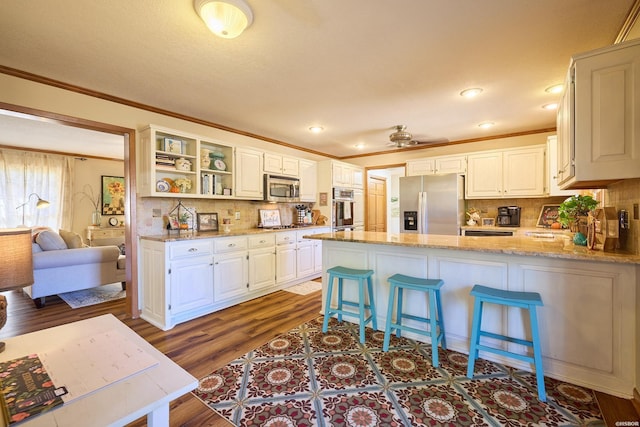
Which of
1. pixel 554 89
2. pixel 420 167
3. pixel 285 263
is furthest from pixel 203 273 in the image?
pixel 554 89

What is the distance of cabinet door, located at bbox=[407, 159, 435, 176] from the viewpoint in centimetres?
491

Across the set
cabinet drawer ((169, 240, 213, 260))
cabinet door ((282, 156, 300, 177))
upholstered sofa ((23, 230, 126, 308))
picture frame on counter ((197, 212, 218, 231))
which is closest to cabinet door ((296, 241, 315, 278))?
cabinet door ((282, 156, 300, 177))

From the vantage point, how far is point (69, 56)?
7.33 feet

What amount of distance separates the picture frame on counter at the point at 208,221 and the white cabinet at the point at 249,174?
45cm

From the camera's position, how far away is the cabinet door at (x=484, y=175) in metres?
4.38

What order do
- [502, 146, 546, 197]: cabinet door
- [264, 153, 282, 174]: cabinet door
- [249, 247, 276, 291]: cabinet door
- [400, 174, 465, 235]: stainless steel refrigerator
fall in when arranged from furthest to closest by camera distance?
[400, 174, 465, 235]: stainless steel refrigerator < [264, 153, 282, 174]: cabinet door < [502, 146, 546, 197]: cabinet door < [249, 247, 276, 291]: cabinet door

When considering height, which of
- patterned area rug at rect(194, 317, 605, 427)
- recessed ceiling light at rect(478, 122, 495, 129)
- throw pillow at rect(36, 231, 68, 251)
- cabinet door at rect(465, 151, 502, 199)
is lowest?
patterned area rug at rect(194, 317, 605, 427)

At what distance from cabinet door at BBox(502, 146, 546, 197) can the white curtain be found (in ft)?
28.4

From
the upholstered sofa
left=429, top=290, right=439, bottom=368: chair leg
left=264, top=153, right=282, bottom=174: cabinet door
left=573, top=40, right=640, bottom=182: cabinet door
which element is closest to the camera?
left=573, top=40, right=640, bottom=182: cabinet door

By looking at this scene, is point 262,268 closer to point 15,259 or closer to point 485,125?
point 15,259

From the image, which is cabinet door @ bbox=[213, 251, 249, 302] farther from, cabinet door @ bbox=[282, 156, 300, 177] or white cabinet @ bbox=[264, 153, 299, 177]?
cabinet door @ bbox=[282, 156, 300, 177]

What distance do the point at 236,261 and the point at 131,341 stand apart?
7.98 ft

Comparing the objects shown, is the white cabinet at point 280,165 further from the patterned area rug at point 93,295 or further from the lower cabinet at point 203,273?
the patterned area rug at point 93,295

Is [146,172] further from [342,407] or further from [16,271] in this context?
[342,407]
